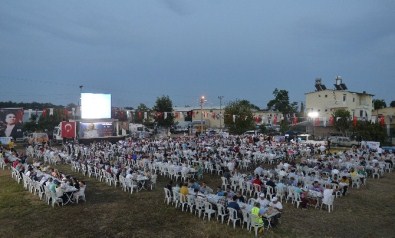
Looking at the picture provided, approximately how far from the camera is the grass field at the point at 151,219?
35.2 ft

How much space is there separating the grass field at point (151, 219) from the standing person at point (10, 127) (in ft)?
95.8

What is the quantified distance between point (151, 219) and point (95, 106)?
34.2 meters

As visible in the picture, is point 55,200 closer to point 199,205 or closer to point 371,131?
point 199,205

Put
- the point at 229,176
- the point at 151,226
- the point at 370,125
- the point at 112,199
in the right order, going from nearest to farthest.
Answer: the point at 151,226 < the point at 112,199 < the point at 229,176 < the point at 370,125

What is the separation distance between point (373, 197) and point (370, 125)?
22.6 metres

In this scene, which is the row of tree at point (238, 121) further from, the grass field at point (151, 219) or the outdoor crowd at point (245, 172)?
the grass field at point (151, 219)

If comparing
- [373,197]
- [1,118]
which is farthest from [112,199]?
[1,118]

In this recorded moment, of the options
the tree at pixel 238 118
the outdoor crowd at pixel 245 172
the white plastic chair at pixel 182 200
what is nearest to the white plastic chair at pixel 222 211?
the outdoor crowd at pixel 245 172

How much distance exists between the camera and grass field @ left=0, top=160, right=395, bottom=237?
10.7 meters

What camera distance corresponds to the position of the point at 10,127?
42.1 meters

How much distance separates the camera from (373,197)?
15.5m

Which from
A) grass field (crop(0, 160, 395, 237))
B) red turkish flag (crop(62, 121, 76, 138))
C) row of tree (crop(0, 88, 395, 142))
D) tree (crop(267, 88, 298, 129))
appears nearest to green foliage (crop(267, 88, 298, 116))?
tree (crop(267, 88, 298, 129))

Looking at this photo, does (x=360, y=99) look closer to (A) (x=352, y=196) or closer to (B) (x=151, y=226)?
(A) (x=352, y=196)

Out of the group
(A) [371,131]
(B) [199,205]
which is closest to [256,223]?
(B) [199,205]
